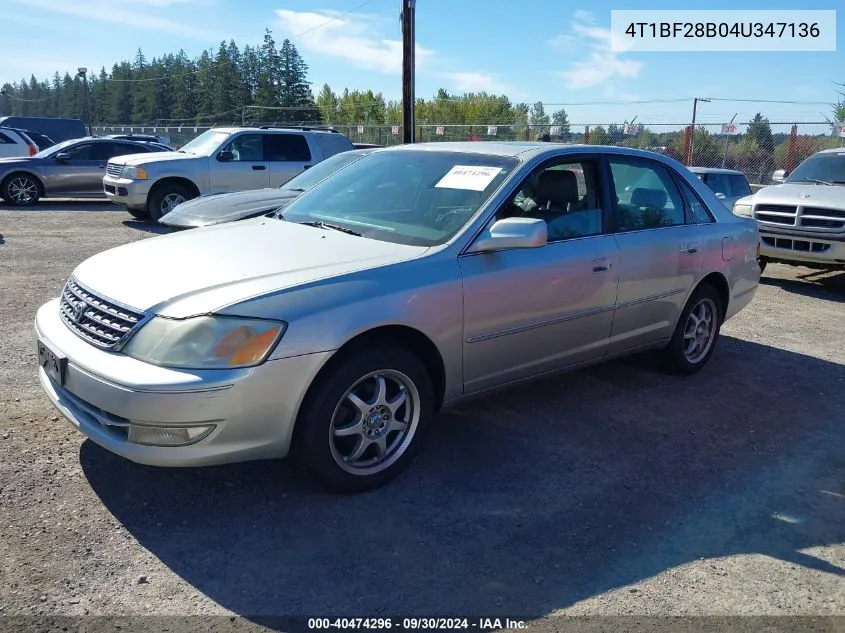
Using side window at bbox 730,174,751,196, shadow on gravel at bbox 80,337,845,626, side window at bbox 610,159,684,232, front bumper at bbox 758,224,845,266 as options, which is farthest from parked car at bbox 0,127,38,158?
side window at bbox 610,159,684,232

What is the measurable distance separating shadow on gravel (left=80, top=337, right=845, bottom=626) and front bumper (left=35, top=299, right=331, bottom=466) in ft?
1.27

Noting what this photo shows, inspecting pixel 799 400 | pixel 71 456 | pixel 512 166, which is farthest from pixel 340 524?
pixel 799 400

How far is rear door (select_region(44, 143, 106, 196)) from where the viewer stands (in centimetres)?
1566

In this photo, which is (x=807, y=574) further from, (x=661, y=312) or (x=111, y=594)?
(x=111, y=594)

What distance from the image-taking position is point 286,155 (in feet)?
44.4

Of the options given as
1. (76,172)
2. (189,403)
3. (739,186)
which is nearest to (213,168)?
(76,172)

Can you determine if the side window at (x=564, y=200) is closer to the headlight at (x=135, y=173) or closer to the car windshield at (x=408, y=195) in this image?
the car windshield at (x=408, y=195)

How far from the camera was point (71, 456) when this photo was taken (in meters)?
3.72

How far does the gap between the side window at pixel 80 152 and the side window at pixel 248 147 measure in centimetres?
479

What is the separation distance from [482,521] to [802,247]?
765 centimetres

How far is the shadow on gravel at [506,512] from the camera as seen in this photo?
283cm

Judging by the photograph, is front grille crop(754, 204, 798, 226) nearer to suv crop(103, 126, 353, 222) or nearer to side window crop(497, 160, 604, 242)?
side window crop(497, 160, 604, 242)

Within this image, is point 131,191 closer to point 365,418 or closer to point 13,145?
point 13,145

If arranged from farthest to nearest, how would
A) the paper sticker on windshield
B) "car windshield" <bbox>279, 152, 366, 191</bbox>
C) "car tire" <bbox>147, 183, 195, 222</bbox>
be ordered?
1. "car tire" <bbox>147, 183, 195, 222</bbox>
2. "car windshield" <bbox>279, 152, 366, 191</bbox>
3. the paper sticker on windshield
